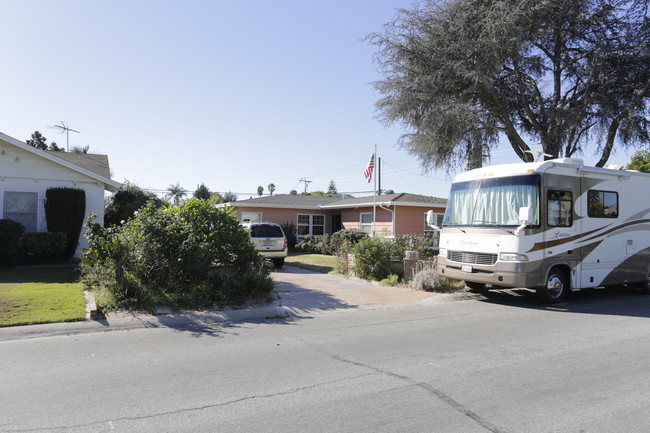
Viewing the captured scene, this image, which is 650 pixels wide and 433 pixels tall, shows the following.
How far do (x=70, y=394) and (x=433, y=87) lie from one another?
15.9 meters

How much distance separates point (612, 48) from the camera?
1603 cm

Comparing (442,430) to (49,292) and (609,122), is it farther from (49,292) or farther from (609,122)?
(609,122)

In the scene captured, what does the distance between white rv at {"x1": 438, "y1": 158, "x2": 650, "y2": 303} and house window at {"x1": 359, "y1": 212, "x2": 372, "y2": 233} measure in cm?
1335

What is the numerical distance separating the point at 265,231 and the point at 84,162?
8.93 metres

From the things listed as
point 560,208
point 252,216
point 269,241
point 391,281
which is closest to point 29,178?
point 269,241

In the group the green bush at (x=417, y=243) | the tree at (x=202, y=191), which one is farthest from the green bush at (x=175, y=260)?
the tree at (x=202, y=191)

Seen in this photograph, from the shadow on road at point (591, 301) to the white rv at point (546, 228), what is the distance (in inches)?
16.2

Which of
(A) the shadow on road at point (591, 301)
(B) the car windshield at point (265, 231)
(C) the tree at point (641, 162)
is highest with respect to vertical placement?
(C) the tree at point (641, 162)

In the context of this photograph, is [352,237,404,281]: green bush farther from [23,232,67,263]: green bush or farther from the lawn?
[23,232,67,263]: green bush

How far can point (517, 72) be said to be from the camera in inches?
666

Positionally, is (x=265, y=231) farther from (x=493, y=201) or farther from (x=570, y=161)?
(x=570, y=161)

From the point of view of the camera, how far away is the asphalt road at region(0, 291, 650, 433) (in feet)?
13.2

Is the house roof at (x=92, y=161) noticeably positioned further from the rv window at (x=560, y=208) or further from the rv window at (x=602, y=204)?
the rv window at (x=602, y=204)

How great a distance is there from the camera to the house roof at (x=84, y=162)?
47.7 ft
